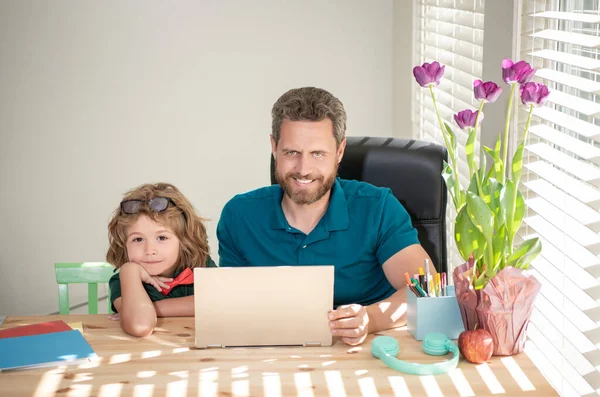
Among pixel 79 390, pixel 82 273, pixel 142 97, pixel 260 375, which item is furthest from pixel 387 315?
pixel 142 97

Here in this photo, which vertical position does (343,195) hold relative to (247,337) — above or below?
above

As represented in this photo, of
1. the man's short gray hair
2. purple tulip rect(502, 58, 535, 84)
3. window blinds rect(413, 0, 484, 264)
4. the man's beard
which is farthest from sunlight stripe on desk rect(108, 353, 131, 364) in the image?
window blinds rect(413, 0, 484, 264)

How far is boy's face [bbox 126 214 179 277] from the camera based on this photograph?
211 centimetres

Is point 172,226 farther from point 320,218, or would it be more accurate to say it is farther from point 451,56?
point 451,56

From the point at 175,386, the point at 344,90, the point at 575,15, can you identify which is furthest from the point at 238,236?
the point at 344,90

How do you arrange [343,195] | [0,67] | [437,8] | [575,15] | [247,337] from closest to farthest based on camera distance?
[247,337]
[575,15]
[343,195]
[437,8]
[0,67]

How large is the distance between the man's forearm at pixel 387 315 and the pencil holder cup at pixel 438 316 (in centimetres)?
10

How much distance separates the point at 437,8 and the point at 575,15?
138cm

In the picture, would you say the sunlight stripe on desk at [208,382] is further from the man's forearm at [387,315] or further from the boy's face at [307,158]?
the boy's face at [307,158]

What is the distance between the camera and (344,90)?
156 inches

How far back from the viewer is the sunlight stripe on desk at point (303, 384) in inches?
62.2

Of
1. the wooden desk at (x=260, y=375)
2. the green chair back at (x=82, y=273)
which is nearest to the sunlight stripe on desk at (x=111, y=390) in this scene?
the wooden desk at (x=260, y=375)

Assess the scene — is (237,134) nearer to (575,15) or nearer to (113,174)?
(113,174)

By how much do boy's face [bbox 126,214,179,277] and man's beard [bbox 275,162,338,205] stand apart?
0.35 metres
